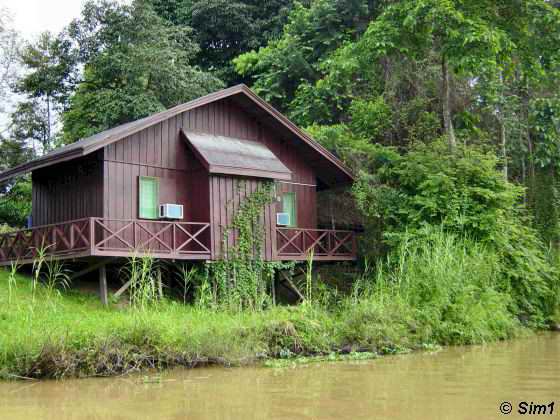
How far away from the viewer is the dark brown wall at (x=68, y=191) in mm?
16594

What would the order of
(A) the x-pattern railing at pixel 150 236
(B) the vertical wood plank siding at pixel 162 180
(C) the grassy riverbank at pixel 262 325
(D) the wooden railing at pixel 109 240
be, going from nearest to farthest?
(C) the grassy riverbank at pixel 262 325, (D) the wooden railing at pixel 109 240, (A) the x-pattern railing at pixel 150 236, (B) the vertical wood plank siding at pixel 162 180

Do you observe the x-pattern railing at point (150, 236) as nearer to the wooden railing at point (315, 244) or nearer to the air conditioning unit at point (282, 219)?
the wooden railing at point (315, 244)

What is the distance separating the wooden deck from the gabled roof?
4.92 feet

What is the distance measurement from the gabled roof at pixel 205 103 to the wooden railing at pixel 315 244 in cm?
174

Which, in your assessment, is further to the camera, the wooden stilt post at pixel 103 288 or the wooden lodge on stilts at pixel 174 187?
the wooden lodge on stilts at pixel 174 187

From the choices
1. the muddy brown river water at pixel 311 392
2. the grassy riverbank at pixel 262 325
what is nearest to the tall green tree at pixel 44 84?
the grassy riverbank at pixel 262 325

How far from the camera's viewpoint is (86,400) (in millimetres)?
8305

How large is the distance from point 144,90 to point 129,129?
11.8m

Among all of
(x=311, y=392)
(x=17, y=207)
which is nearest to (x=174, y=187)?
(x=311, y=392)

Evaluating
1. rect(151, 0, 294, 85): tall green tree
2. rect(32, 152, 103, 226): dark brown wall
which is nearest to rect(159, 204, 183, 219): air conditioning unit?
rect(32, 152, 103, 226): dark brown wall

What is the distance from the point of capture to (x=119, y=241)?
1605cm

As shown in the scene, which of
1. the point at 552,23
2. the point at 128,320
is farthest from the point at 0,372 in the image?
the point at 552,23

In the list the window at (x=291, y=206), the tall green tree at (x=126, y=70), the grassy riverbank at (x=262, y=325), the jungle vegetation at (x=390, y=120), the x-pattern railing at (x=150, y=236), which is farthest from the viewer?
the tall green tree at (x=126, y=70)

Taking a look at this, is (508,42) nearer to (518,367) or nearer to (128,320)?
(518,367)
